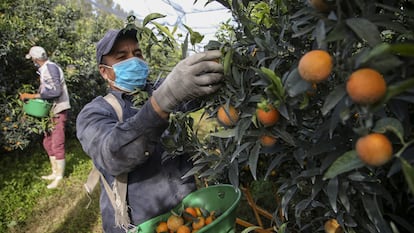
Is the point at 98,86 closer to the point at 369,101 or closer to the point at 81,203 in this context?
the point at 81,203

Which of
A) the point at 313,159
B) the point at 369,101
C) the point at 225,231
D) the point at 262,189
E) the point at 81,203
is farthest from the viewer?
the point at 81,203

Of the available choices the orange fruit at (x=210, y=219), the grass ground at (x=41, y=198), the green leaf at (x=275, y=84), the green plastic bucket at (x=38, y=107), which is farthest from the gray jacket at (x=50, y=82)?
the green leaf at (x=275, y=84)

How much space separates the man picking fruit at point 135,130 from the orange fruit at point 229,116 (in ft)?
0.25

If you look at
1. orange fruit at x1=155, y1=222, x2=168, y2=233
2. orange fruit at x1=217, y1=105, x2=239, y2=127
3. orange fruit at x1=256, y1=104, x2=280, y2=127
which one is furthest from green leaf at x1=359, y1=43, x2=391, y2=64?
orange fruit at x1=155, y1=222, x2=168, y2=233

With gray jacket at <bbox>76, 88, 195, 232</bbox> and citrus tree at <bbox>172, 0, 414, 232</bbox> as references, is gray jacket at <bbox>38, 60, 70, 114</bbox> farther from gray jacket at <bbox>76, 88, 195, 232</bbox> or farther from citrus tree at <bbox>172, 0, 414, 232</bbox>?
citrus tree at <bbox>172, 0, 414, 232</bbox>

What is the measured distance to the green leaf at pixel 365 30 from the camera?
528 mm

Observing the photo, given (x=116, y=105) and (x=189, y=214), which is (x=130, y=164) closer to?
(x=189, y=214)

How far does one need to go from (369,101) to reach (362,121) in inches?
3.3

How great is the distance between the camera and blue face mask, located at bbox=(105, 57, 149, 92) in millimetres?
1729

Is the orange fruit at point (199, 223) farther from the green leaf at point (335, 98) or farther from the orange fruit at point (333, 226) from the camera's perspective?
the green leaf at point (335, 98)

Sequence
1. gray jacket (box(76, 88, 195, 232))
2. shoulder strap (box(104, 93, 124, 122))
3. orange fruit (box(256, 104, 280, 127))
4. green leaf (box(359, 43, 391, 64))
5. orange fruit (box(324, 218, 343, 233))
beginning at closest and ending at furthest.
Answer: green leaf (box(359, 43, 391, 64)) < orange fruit (box(256, 104, 280, 127)) < orange fruit (box(324, 218, 343, 233)) < gray jacket (box(76, 88, 195, 232)) < shoulder strap (box(104, 93, 124, 122))

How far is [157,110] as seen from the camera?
1.06m

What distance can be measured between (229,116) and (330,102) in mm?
314

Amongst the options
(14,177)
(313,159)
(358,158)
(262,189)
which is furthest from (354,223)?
(14,177)
